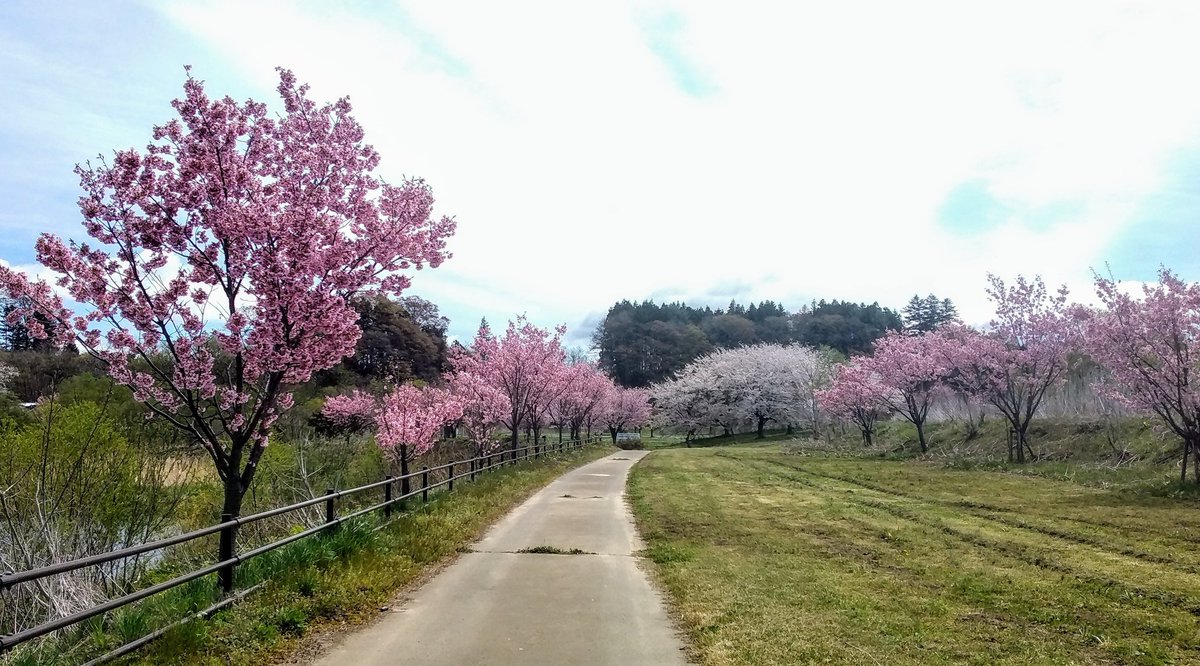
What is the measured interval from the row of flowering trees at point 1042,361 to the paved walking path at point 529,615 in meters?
13.8

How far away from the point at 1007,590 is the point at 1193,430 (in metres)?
11.9

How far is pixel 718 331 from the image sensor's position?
11938cm

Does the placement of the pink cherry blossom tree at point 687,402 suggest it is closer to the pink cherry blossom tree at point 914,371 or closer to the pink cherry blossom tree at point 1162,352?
the pink cherry blossom tree at point 914,371

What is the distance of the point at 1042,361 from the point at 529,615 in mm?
22923

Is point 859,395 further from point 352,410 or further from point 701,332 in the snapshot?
point 701,332

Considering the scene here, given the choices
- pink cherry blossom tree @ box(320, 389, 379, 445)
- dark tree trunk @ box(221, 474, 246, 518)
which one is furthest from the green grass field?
pink cherry blossom tree @ box(320, 389, 379, 445)

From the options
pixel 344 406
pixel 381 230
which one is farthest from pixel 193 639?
pixel 344 406

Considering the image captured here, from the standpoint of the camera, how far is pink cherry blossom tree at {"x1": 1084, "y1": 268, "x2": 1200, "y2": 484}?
49.4 ft

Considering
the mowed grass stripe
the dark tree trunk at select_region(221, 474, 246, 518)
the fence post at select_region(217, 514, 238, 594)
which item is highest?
the dark tree trunk at select_region(221, 474, 246, 518)

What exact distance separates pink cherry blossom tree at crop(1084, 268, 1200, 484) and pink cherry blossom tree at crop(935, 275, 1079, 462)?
5.28m

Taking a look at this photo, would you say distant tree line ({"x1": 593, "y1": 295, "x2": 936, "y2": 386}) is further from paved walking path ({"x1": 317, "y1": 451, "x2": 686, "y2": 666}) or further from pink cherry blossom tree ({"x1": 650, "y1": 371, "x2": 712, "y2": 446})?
paved walking path ({"x1": 317, "y1": 451, "x2": 686, "y2": 666})

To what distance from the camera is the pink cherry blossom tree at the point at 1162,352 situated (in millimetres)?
15062

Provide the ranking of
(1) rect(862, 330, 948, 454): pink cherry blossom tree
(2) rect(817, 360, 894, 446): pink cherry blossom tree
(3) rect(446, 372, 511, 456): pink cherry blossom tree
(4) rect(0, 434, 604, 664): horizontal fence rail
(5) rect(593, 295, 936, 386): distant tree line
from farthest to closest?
(5) rect(593, 295, 936, 386): distant tree line, (2) rect(817, 360, 894, 446): pink cherry blossom tree, (1) rect(862, 330, 948, 454): pink cherry blossom tree, (3) rect(446, 372, 511, 456): pink cherry blossom tree, (4) rect(0, 434, 604, 664): horizontal fence rail

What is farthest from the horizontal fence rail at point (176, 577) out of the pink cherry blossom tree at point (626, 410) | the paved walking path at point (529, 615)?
the pink cherry blossom tree at point (626, 410)
